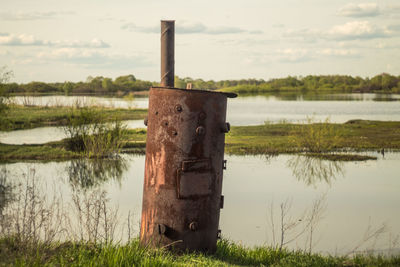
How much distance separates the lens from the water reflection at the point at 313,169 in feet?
44.4

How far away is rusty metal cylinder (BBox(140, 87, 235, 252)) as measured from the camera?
18.3 feet

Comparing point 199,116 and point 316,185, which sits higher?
point 199,116

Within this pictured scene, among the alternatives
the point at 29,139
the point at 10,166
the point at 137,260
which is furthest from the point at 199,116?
the point at 29,139

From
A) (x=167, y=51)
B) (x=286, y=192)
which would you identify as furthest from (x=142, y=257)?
(x=286, y=192)

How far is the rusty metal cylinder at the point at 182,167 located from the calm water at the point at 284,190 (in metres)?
1.47

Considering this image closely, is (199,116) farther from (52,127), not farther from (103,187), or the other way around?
(52,127)

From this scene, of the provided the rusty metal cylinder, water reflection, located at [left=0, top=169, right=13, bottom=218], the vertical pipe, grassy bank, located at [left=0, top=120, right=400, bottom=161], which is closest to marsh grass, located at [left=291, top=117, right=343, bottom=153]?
grassy bank, located at [left=0, top=120, right=400, bottom=161]

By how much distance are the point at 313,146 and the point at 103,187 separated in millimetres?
8401

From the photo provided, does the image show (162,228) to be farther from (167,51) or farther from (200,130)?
(167,51)

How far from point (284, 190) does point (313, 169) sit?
10.3 feet

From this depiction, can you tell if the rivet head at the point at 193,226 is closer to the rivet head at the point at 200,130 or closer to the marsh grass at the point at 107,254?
the marsh grass at the point at 107,254

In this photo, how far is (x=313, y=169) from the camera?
14.8m

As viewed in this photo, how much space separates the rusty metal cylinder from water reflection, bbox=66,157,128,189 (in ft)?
23.1

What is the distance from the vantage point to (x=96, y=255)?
17.6ft
